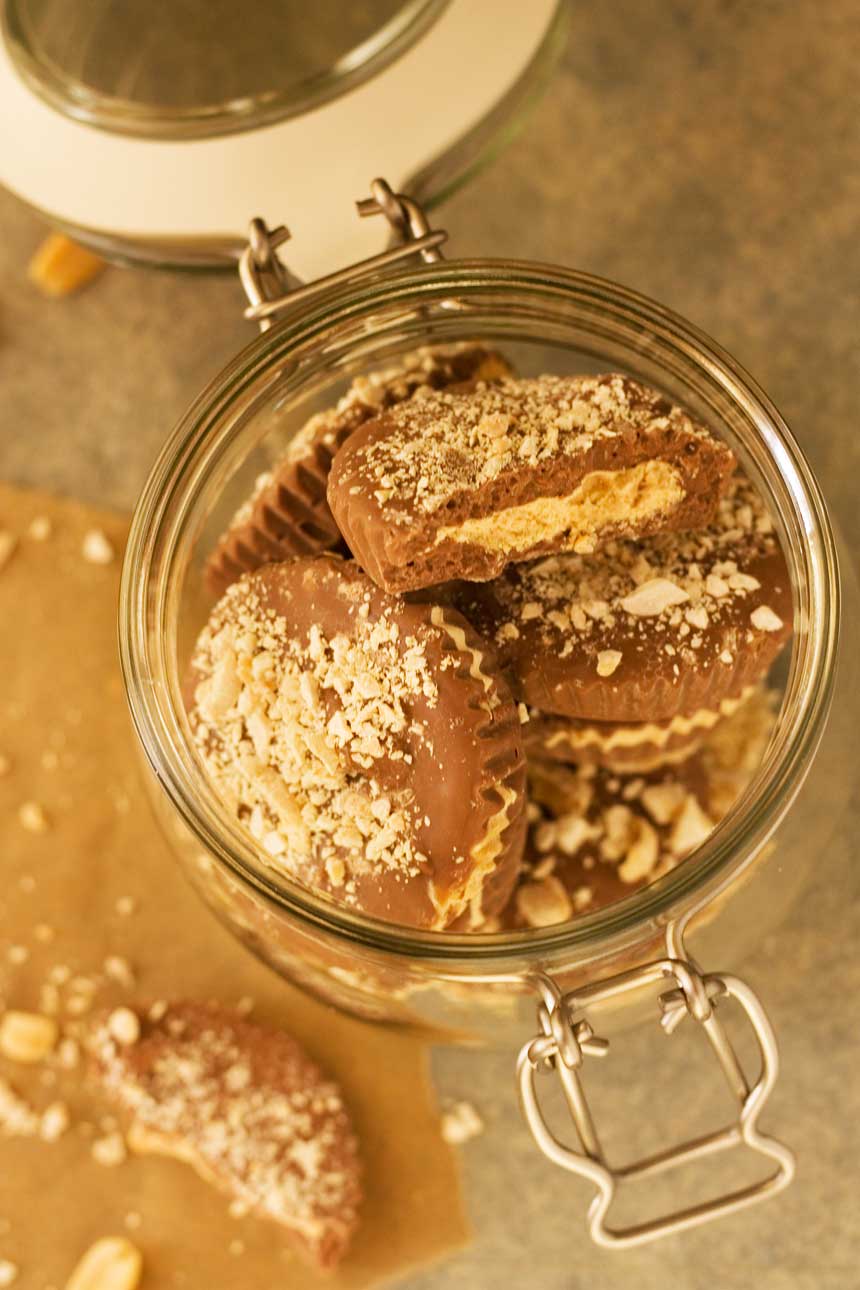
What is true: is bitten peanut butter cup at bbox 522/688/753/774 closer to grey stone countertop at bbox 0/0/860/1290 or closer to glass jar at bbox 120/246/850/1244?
glass jar at bbox 120/246/850/1244

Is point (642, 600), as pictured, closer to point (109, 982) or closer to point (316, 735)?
point (316, 735)

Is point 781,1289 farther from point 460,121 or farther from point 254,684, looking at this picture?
point 460,121

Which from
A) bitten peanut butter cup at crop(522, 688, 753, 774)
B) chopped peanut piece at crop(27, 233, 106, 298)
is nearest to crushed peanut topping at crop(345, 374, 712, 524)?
bitten peanut butter cup at crop(522, 688, 753, 774)

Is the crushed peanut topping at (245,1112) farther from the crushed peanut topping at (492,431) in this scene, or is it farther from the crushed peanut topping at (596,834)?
→ the crushed peanut topping at (492,431)

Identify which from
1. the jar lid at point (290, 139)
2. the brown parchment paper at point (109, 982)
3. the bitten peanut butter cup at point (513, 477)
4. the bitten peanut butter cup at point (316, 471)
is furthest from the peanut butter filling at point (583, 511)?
the brown parchment paper at point (109, 982)

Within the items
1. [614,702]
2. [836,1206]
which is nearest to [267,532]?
[614,702]
